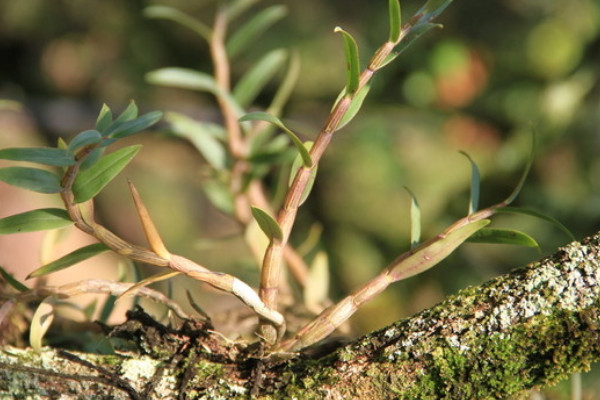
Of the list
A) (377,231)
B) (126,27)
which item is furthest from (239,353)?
(126,27)

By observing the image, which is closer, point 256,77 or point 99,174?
point 99,174

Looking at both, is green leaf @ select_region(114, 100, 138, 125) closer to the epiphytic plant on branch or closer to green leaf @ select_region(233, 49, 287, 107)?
the epiphytic plant on branch

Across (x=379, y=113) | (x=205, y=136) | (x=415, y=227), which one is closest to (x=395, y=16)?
(x=415, y=227)

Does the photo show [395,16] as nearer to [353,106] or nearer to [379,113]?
[353,106]

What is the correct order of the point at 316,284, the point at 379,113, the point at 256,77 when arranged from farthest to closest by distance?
the point at 379,113 → the point at 256,77 → the point at 316,284

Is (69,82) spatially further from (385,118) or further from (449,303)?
(449,303)

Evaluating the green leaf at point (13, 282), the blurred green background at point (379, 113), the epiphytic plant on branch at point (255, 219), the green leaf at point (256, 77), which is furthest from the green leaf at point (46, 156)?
the blurred green background at point (379, 113)
